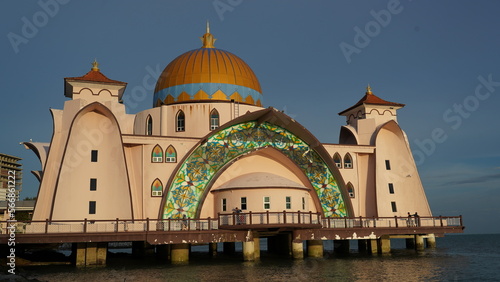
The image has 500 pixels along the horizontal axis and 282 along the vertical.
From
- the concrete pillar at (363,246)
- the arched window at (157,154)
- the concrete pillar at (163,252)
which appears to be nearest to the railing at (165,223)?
the concrete pillar at (163,252)

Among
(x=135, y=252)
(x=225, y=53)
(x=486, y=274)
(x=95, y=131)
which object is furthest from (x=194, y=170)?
(x=486, y=274)

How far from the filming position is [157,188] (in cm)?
3259

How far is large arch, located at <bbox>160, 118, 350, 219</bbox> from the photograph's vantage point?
32.7 metres

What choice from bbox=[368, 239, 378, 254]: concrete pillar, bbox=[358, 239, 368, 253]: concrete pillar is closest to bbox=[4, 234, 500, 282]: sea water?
bbox=[368, 239, 378, 254]: concrete pillar

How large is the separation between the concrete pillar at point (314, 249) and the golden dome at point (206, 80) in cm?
1305

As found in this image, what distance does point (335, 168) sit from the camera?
36156mm

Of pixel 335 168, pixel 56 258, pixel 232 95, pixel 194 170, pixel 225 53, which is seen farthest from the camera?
pixel 225 53

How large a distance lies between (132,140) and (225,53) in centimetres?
1349

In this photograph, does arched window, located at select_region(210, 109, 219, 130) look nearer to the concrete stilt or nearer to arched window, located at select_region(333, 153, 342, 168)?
arched window, located at select_region(333, 153, 342, 168)

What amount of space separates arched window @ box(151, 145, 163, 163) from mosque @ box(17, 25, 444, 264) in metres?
0.11

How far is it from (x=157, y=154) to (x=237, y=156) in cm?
578

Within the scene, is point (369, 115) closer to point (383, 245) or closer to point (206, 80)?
point (383, 245)

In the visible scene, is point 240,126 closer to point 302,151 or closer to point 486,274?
point 302,151

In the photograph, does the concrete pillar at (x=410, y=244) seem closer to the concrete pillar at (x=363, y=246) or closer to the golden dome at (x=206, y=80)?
the concrete pillar at (x=363, y=246)
